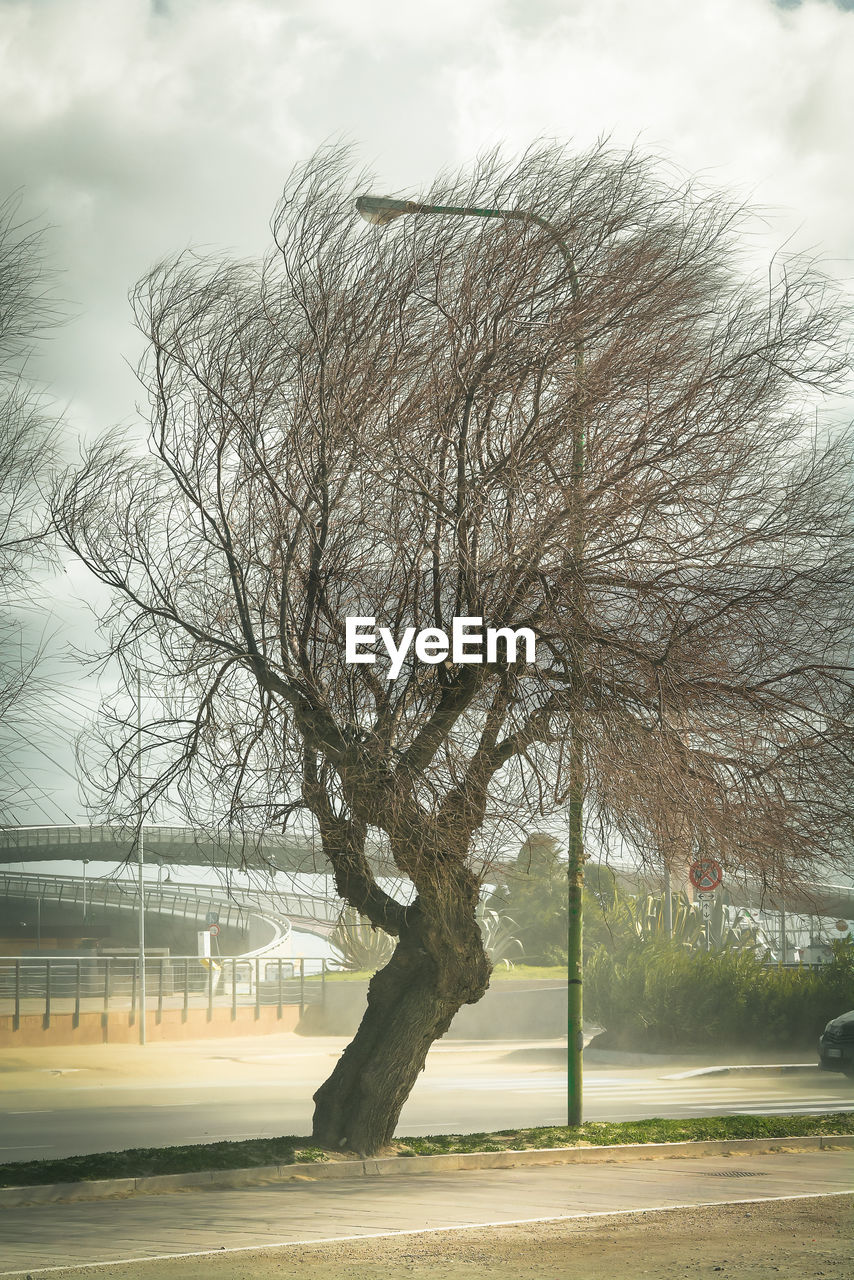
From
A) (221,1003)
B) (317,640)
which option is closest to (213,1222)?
(317,640)

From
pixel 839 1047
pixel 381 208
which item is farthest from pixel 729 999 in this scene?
pixel 381 208

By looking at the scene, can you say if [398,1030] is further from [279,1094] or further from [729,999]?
[729,999]

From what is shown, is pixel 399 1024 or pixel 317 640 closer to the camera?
pixel 317 640

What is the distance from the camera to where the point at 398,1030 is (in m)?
12.1

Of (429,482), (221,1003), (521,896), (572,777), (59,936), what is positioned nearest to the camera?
(429,482)

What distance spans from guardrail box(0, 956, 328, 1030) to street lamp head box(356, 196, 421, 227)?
84.2 ft

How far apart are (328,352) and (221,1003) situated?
33738 mm

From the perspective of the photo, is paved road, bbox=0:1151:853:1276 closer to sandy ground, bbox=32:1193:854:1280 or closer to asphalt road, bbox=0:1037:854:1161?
sandy ground, bbox=32:1193:854:1280

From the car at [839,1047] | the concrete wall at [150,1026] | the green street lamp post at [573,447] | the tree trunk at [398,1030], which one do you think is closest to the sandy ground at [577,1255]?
the tree trunk at [398,1030]

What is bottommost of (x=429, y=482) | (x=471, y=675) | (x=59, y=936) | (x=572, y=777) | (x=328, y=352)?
(x=59, y=936)

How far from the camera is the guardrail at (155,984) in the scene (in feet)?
114

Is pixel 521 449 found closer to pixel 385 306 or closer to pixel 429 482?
pixel 429 482

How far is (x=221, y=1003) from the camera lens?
1623 inches

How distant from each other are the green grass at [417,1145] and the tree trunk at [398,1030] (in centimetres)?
35
